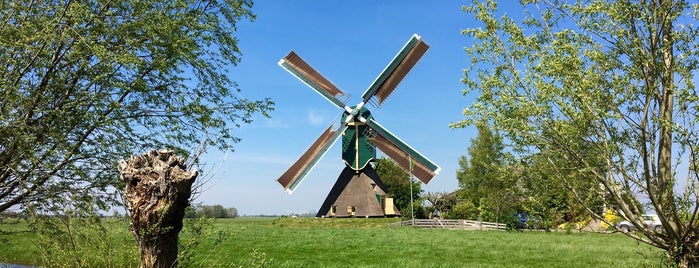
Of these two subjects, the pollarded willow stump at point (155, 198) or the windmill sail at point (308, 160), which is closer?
the pollarded willow stump at point (155, 198)

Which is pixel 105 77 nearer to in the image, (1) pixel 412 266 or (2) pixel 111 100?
(2) pixel 111 100

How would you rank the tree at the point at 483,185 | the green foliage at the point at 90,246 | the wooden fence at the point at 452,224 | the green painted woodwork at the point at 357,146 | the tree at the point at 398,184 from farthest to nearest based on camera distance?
1. the tree at the point at 398,184
2. the green painted woodwork at the point at 357,146
3. the tree at the point at 483,185
4. the wooden fence at the point at 452,224
5. the green foliage at the point at 90,246

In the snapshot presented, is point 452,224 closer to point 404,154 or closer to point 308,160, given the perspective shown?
point 404,154

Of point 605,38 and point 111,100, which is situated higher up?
point 605,38

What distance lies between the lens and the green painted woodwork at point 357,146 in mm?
39250

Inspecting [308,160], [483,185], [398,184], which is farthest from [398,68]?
[398,184]

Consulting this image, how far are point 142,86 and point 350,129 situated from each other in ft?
104

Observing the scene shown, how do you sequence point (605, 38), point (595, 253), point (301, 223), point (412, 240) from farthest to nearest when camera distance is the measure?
point (301, 223), point (412, 240), point (595, 253), point (605, 38)

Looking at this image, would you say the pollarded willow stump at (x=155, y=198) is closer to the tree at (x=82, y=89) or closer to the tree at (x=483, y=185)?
the tree at (x=82, y=89)

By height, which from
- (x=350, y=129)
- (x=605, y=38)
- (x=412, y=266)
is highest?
(x=350, y=129)

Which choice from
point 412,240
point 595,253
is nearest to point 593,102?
point 595,253

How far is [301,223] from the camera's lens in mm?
38125

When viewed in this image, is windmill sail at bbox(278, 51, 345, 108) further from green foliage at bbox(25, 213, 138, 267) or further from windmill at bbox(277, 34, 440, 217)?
green foliage at bbox(25, 213, 138, 267)

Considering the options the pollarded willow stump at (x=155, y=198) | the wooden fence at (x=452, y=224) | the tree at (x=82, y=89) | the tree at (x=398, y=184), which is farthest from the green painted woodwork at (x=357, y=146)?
the pollarded willow stump at (x=155, y=198)
